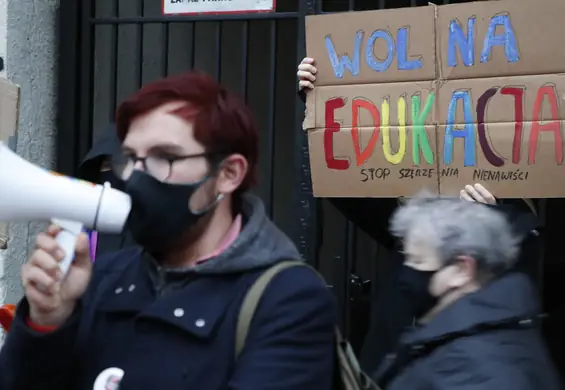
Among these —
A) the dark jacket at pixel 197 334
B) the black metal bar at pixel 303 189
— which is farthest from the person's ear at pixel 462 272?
the black metal bar at pixel 303 189

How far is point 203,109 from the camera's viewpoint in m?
1.49

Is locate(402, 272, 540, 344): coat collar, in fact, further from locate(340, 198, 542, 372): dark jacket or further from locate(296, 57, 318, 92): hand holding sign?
locate(296, 57, 318, 92): hand holding sign

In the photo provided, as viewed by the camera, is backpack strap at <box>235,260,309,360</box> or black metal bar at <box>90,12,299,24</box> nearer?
backpack strap at <box>235,260,309,360</box>

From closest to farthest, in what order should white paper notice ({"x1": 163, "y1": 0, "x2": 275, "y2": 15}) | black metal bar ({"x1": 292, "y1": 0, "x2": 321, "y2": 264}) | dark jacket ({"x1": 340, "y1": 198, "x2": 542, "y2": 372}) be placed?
dark jacket ({"x1": 340, "y1": 198, "x2": 542, "y2": 372})
black metal bar ({"x1": 292, "y1": 0, "x2": 321, "y2": 264})
white paper notice ({"x1": 163, "y1": 0, "x2": 275, "y2": 15})

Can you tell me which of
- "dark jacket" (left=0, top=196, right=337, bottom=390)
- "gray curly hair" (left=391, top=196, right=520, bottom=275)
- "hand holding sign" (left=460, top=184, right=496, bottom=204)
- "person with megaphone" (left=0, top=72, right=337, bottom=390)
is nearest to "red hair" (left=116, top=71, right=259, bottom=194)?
"person with megaphone" (left=0, top=72, right=337, bottom=390)

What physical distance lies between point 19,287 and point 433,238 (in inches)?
93.9

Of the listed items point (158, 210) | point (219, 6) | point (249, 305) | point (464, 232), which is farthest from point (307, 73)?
point (249, 305)

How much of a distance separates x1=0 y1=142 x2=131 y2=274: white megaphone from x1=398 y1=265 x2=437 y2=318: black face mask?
750 millimetres

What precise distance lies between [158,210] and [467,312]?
705 millimetres

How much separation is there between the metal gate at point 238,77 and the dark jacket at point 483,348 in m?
1.64

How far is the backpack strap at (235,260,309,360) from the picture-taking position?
1.38 m

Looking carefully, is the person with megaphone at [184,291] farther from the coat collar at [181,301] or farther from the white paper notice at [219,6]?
the white paper notice at [219,6]

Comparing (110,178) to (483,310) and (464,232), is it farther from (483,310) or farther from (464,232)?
(483,310)

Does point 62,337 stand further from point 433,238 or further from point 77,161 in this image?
point 77,161
